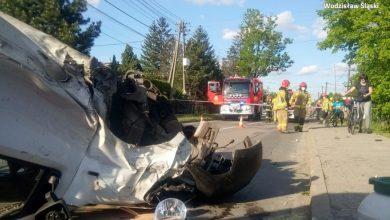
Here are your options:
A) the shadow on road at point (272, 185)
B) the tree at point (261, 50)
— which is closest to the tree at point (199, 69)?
the tree at point (261, 50)

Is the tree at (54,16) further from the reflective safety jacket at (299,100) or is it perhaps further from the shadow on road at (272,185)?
the shadow on road at (272,185)

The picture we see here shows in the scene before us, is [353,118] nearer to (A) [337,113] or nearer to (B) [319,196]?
(A) [337,113]

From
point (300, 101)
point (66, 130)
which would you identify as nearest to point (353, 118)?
point (300, 101)

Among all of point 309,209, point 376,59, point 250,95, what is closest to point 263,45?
point 250,95

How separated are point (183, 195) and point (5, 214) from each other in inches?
70.4

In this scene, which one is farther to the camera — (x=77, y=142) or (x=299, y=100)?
(x=299, y=100)

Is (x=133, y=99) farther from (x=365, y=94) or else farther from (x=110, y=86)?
(x=365, y=94)

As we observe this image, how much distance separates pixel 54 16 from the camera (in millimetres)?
30328

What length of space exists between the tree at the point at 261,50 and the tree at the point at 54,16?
33.0 meters

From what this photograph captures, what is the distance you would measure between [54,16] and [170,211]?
94.4 ft

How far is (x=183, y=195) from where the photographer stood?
16.4 ft

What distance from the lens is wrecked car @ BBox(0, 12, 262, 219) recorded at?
12.3 feet

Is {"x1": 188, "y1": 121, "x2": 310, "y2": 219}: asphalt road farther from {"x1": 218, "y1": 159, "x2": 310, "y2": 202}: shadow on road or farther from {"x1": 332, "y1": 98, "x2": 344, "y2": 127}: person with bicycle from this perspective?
{"x1": 332, "y1": 98, "x2": 344, "y2": 127}: person with bicycle

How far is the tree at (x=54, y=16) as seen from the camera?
29756 millimetres
